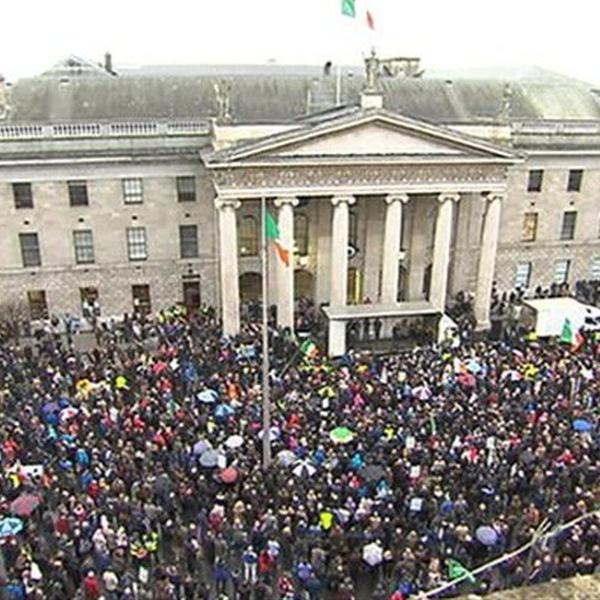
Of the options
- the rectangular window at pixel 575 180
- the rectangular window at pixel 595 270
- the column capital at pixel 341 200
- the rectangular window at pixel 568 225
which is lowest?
the rectangular window at pixel 595 270

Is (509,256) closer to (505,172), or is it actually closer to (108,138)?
(505,172)

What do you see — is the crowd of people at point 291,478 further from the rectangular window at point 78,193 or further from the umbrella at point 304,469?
the rectangular window at point 78,193

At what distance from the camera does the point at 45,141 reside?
37.5 m

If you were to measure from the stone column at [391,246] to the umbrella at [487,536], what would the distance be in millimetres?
19944

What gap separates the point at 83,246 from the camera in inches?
1544

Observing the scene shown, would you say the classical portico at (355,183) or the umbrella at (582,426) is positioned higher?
the classical portico at (355,183)

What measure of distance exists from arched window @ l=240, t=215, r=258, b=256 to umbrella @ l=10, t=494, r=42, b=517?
2202 cm

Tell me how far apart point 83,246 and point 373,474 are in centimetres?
2377

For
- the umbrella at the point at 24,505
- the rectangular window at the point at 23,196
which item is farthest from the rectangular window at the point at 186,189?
the umbrella at the point at 24,505

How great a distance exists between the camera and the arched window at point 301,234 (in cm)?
4044

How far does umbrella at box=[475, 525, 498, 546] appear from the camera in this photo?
63.4 ft

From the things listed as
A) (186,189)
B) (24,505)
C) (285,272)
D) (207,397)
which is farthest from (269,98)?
(24,505)

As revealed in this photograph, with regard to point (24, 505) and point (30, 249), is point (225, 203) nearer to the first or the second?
point (30, 249)

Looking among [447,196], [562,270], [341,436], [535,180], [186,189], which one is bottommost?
[562,270]
